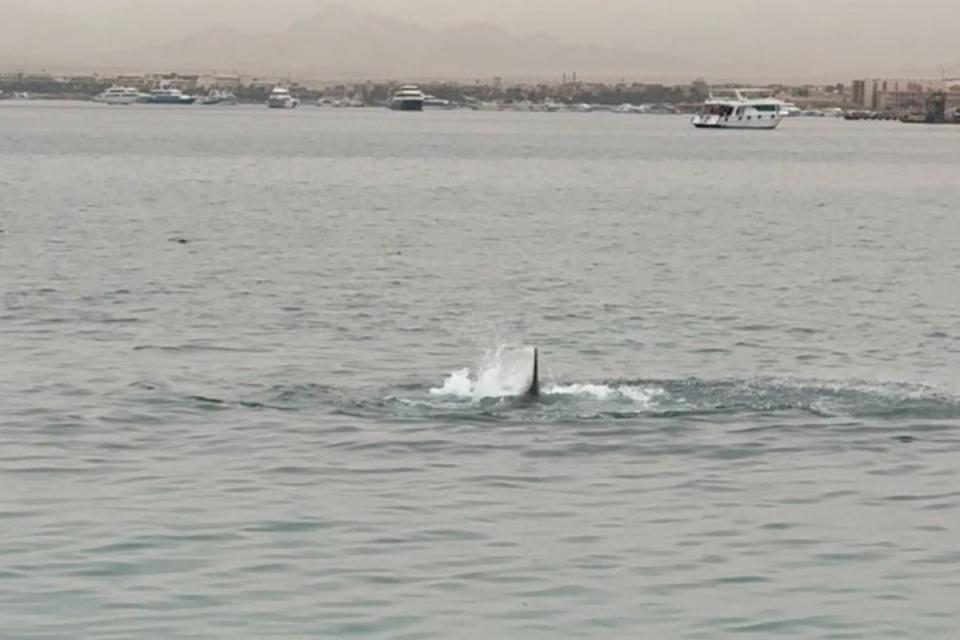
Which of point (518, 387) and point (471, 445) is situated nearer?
point (471, 445)

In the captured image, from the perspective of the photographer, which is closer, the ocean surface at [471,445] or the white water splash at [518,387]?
the ocean surface at [471,445]

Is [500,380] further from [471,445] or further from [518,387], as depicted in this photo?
[471,445]

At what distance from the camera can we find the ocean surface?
1614 centimetres

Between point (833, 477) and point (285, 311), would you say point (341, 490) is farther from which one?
point (285, 311)

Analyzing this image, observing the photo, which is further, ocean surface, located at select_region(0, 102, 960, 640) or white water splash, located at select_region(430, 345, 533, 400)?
white water splash, located at select_region(430, 345, 533, 400)

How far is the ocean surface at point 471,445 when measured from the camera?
53.0 ft

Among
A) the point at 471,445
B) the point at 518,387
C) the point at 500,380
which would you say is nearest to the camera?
the point at 471,445

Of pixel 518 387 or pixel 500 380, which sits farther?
pixel 500 380

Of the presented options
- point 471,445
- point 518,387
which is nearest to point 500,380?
point 518,387

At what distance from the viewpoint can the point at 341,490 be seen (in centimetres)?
1998

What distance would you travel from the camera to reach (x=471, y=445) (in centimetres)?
2223

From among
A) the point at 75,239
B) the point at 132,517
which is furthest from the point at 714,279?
the point at 132,517

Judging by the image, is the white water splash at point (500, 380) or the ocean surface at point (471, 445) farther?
the white water splash at point (500, 380)

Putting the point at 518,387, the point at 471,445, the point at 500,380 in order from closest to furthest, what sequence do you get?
1. the point at 471,445
2. the point at 518,387
3. the point at 500,380
